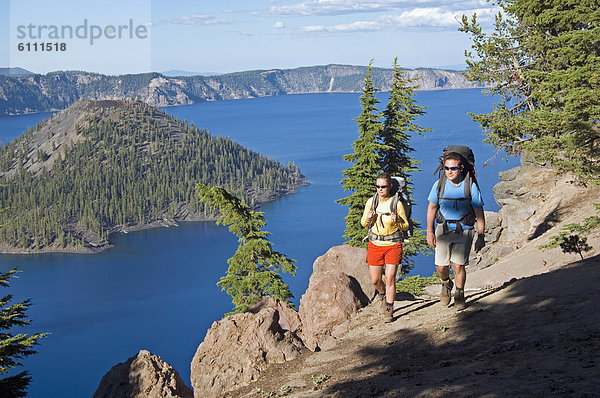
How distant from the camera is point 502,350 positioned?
9.34 metres

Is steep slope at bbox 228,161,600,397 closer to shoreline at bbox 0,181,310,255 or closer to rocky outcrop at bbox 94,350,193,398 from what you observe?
rocky outcrop at bbox 94,350,193,398

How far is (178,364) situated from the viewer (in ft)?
227

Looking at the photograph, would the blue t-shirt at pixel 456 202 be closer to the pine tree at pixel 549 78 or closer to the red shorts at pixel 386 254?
the red shorts at pixel 386 254

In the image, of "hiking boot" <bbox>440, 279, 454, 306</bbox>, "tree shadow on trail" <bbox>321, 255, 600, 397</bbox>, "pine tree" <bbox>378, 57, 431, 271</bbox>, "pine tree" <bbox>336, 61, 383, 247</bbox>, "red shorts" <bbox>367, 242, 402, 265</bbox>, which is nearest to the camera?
"tree shadow on trail" <bbox>321, 255, 600, 397</bbox>

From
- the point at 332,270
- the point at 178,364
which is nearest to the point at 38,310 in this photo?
the point at 178,364

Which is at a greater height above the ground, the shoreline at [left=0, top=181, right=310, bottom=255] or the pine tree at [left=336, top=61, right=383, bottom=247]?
the pine tree at [left=336, top=61, right=383, bottom=247]

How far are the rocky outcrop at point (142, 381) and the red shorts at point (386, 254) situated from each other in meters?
5.18

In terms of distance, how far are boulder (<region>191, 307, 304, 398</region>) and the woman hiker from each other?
2729 millimetres

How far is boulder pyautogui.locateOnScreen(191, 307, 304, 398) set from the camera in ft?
40.4

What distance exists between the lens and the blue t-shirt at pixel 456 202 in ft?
34.3

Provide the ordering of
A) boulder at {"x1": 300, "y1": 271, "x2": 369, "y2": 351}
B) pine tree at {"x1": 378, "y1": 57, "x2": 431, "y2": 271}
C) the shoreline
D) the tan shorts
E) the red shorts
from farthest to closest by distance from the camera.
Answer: the shoreline
pine tree at {"x1": 378, "y1": 57, "x2": 431, "y2": 271}
boulder at {"x1": 300, "y1": 271, "x2": 369, "y2": 351}
the red shorts
the tan shorts

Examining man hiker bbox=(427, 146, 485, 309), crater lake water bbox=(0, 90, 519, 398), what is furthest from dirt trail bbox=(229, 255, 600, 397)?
crater lake water bbox=(0, 90, 519, 398)

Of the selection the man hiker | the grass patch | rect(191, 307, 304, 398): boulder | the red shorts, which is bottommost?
the grass patch

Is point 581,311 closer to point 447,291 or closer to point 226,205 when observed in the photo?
point 447,291
